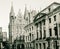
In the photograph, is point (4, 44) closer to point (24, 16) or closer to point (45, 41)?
point (24, 16)

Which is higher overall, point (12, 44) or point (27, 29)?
point (27, 29)

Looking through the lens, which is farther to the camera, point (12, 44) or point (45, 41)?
point (12, 44)

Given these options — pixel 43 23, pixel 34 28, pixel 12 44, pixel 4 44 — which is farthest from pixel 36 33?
pixel 4 44

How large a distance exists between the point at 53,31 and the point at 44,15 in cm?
568

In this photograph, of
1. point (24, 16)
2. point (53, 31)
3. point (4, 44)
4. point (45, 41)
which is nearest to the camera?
point (53, 31)

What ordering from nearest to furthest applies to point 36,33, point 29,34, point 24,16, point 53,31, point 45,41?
1. point 53,31
2. point 45,41
3. point 36,33
4. point 29,34
5. point 24,16

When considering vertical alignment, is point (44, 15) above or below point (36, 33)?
above

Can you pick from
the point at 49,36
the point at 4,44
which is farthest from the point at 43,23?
the point at 4,44

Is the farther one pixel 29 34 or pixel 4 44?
pixel 4 44

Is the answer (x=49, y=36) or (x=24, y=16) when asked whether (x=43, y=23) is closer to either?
(x=49, y=36)

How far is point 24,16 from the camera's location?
72125mm

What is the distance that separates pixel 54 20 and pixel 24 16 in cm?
3729

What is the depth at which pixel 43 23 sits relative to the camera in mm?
40562

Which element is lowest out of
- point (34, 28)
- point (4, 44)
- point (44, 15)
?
point (4, 44)
